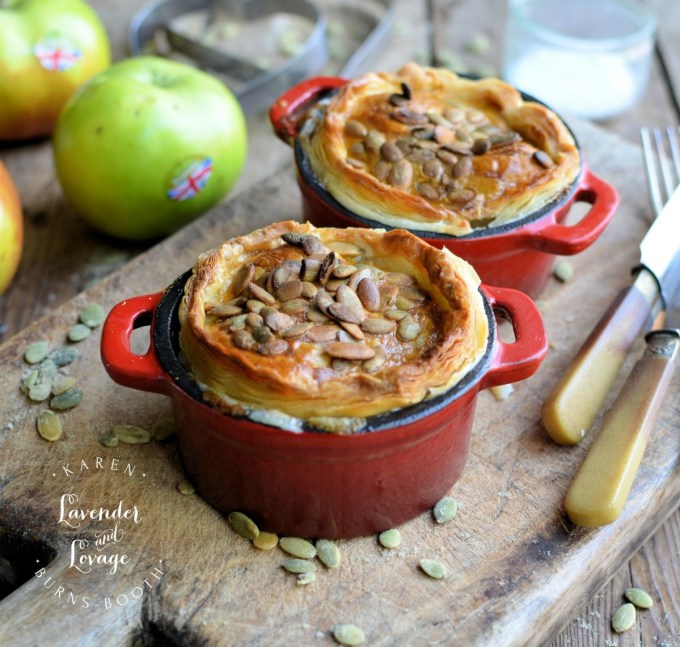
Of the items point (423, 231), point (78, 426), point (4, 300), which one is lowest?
point (4, 300)

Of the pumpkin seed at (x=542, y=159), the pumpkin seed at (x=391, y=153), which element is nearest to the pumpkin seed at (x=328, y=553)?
the pumpkin seed at (x=391, y=153)

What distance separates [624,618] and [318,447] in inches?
32.3

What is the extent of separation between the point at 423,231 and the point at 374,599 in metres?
0.86

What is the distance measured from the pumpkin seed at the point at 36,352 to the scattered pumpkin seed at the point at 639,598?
1475 mm

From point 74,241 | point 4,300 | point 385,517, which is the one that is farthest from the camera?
point 74,241

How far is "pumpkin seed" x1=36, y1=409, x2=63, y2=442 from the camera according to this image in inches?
79.4

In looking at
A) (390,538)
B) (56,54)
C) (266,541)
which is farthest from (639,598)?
(56,54)

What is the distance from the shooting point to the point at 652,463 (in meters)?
2.03

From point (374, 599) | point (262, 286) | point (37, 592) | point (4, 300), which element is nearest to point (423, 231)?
point (262, 286)

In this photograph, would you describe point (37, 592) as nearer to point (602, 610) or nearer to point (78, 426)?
point (78, 426)

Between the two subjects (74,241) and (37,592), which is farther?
(74,241)

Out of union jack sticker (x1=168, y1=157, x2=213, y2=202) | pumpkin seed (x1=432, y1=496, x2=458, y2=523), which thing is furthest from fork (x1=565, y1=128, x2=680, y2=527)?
union jack sticker (x1=168, y1=157, x2=213, y2=202)

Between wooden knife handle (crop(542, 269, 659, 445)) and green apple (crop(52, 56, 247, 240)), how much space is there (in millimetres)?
1260

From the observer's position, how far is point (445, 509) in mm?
1913
